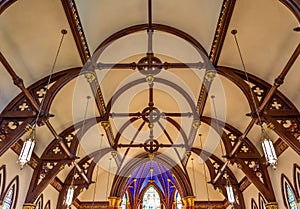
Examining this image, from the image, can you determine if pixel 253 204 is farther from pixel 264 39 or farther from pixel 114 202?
pixel 264 39

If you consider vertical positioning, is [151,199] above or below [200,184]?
below

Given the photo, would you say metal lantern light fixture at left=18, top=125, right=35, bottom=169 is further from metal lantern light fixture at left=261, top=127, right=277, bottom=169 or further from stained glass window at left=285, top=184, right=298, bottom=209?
stained glass window at left=285, top=184, right=298, bottom=209

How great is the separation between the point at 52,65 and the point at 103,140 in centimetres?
483

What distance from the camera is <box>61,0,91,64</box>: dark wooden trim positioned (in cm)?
464

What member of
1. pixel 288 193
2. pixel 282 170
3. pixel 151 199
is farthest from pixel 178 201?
pixel 282 170

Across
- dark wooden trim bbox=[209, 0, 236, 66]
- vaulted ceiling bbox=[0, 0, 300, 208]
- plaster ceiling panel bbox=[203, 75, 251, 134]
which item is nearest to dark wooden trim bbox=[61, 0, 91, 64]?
vaulted ceiling bbox=[0, 0, 300, 208]

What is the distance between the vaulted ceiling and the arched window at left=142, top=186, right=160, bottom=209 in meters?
6.08

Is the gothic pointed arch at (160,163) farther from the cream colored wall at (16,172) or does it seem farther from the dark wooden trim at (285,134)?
the dark wooden trim at (285,134)

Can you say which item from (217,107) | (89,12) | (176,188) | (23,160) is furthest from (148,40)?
(176,188)

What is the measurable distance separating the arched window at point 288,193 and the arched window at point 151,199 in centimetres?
744

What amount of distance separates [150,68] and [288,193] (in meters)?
5.18

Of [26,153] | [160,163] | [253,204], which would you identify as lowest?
[26,153]

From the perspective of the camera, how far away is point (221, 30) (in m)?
5.16

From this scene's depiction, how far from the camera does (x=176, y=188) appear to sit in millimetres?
13258
